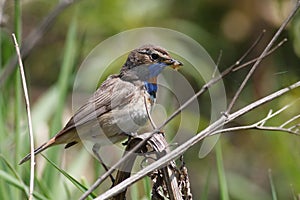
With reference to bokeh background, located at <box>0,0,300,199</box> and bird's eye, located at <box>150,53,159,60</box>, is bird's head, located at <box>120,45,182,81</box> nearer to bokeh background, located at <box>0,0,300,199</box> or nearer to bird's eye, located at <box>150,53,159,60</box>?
bird's eye, located at <box>150,53,159,60</box>

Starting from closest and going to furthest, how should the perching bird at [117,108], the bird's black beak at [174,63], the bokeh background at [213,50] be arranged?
the bird's black beak at [174,63] < the perching bird at [117,108] < the bokeh background at [213,50]

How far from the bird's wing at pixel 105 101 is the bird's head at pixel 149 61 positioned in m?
0.05

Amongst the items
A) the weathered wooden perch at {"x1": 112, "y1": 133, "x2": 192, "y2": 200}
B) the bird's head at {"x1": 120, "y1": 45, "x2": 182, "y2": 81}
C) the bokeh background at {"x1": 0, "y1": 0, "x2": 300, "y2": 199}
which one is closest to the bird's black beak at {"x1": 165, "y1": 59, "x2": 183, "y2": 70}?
the bird's head at {"x1": 120, "y1": 45, "x2": 182, "y2": 81}

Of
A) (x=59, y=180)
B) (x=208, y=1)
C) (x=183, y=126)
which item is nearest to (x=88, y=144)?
(x=59, y=180)

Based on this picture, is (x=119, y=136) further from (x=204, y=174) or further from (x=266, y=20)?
(x=266, y=20)

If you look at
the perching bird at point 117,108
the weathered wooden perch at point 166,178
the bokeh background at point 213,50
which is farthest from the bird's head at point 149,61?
the bokeh background at point 213,50

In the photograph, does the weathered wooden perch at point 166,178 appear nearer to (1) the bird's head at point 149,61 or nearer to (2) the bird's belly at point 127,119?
(1) the bird's head at point 149,61

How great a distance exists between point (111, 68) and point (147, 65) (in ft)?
5.82

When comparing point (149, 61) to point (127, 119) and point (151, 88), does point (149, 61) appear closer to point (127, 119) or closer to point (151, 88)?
point (151, 88)

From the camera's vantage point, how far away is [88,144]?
2.28 metres

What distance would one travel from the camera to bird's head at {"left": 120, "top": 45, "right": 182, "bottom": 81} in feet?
5.88

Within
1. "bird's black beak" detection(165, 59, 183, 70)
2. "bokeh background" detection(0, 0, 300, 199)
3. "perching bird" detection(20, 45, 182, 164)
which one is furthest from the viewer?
"bokeh background" detection(0, 0, 300, 199)

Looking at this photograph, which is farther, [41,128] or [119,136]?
[41,128]

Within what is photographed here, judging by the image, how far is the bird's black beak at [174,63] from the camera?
5.63 ft
